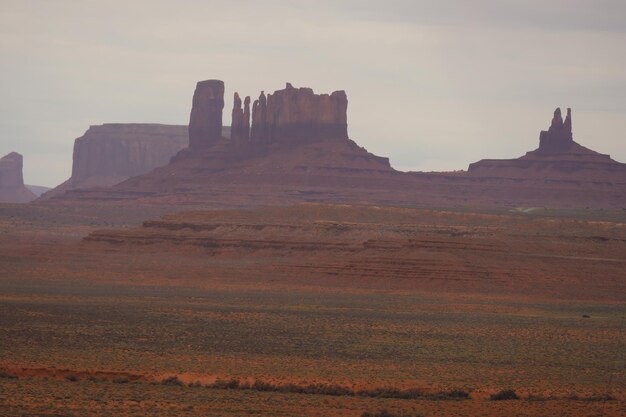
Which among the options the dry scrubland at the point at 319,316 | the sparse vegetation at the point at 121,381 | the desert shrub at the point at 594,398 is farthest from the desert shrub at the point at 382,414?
the sparse vegetation at the point at 121,381

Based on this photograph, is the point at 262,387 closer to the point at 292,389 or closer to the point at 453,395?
the point at 292,389

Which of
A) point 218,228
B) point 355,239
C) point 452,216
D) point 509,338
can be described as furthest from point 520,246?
point 509,338

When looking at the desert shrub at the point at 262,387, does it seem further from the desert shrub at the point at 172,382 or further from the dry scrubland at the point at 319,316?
the desert shrub at the point at 172,382

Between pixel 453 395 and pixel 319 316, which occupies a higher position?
pixel 319 316

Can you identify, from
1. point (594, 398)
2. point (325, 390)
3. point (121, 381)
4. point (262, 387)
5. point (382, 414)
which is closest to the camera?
point (382, 414)

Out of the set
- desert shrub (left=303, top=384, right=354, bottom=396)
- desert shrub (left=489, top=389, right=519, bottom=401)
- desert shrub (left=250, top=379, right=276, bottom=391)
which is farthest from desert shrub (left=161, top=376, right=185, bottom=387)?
desert shrub (left=489, top=389, right=519, bottom=401)

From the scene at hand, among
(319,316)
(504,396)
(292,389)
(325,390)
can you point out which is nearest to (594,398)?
(504,396)

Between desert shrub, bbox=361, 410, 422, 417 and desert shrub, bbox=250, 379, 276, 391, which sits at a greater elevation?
desert shrub, bbox=250, 379, 276, 391

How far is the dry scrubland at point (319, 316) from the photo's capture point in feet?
149

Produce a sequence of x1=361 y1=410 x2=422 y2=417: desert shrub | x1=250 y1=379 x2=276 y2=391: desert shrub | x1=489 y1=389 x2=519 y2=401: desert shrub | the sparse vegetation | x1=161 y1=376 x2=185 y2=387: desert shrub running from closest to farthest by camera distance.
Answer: x1=361 y1=410 x2=422 y2=417: desert shrub → x1=489 y1=389 x2=519 y2=401: desert shrub → x1=250 y1=379 x2=276 y2=391: desert shrub → the sparse vegetation → x1=161 y1=376 x2=185 y2=387: desert shrub

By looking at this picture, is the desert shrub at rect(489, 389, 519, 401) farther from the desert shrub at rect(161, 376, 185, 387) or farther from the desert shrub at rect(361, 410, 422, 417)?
the desert shrub at rect(161, 376, 185, 387)

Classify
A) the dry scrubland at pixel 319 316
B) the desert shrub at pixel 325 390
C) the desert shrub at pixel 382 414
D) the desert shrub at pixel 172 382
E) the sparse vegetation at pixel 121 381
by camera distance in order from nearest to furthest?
the desert shrub at pixel 382 414
the dry scrubland at pixel 319 316
the desert shrub at pixel 325 390
the sparse vegetation at pixel 121 381
the desert shrub at pixel 172 382

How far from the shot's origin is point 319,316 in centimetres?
7144

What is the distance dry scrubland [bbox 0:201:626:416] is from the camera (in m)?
45.3
